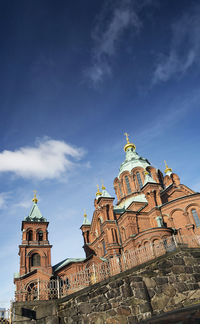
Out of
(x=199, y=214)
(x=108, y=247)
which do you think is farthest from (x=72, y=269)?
(x=199, y=214)

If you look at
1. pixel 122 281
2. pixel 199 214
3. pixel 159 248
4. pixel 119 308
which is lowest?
pixel 119 308

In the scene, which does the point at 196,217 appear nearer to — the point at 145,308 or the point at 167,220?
the point at 167,220

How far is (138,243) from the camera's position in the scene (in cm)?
2556

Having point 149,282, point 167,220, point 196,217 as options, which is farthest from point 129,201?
point 149,282

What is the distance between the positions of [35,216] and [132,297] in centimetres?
3104

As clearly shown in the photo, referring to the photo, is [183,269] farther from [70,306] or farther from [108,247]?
[108,247]

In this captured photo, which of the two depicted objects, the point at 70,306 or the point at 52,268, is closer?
the point at 70,306

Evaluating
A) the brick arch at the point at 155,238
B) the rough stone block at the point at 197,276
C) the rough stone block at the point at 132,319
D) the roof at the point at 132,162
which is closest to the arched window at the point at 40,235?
the roof at the point at 132,162

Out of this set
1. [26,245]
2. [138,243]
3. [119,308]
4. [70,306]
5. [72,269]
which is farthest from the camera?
[26,245]

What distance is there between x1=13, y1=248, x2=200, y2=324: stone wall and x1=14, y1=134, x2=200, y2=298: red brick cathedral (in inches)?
562

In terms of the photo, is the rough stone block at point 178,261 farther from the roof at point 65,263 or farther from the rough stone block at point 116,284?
the roof at point 65,263

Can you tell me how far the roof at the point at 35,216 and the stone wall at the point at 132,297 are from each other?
92.1 ft

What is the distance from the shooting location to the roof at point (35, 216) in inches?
1414

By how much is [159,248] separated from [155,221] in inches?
669
